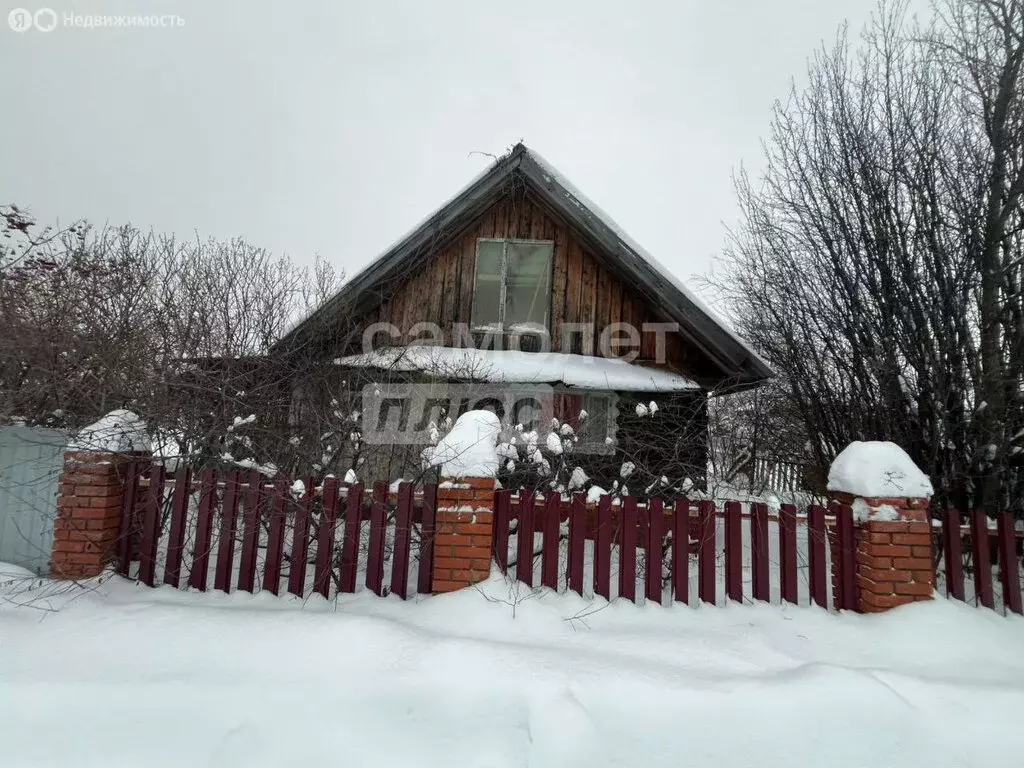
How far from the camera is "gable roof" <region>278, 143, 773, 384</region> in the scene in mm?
6094

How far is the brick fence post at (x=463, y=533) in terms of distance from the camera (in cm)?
333

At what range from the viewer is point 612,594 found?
3.62 m

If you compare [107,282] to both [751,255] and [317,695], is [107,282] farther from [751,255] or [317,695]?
[751,255]

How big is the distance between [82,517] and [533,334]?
203 inches

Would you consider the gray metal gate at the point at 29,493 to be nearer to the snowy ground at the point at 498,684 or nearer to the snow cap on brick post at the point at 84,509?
the snow cap on brick post at the point at 84,509

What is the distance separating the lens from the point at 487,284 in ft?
23.7

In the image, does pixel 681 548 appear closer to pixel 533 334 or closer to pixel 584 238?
pixel 533 334

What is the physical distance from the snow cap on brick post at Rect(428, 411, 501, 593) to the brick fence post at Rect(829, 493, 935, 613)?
2637 mm

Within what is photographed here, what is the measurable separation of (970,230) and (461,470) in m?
5.41

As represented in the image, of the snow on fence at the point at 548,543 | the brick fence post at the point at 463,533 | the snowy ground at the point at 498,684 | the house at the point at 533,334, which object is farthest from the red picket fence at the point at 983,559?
the brick fence post at the point at 463,533

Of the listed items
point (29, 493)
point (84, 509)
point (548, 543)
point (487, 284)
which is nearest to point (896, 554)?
point (548, 543)

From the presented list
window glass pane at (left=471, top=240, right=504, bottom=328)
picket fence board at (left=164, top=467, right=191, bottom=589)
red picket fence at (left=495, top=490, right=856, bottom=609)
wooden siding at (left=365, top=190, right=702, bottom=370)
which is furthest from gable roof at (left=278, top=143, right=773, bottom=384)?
red picket fence at (left=495, top=490, right=856, bottom=609)

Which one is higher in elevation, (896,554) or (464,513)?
(464,513)

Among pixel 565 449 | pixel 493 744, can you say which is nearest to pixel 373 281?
pixel 565 449
